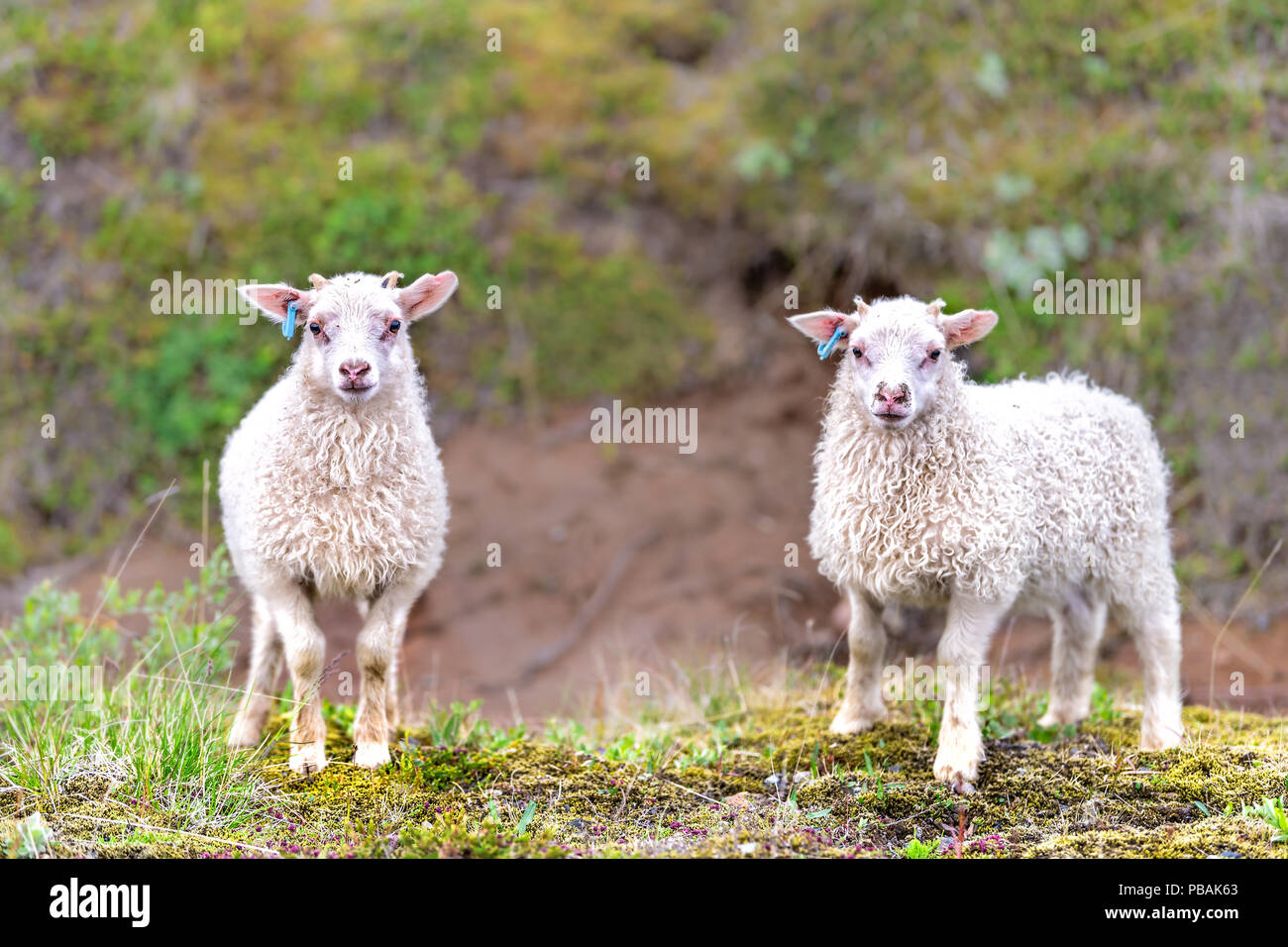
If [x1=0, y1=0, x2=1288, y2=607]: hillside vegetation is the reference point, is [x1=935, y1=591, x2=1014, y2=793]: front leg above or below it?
below

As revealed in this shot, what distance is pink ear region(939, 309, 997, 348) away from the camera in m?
6.07

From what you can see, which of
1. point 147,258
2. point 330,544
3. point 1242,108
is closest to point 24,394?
point 147,258

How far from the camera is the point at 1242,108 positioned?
11.6m

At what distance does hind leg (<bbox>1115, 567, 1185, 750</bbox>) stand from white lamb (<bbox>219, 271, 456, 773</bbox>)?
3.89 metres

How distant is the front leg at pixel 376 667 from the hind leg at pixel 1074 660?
3.76 m

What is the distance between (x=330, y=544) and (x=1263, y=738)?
524 cm

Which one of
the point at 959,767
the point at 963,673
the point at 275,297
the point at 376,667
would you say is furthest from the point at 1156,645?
the point at 275,297

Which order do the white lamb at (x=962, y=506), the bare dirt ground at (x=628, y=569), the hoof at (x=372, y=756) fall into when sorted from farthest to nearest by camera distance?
the bare dirt ground at (x=628, y=569) → the hoof at (x=372, y=756) → the white lamb at (x=962, y=506)

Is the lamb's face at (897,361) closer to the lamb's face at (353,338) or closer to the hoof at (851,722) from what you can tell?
the hoof at (851,722)

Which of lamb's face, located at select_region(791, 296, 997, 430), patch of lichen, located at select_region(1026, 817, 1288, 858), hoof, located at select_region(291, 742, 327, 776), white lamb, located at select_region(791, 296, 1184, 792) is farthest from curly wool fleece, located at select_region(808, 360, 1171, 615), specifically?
hoof, located at select_region(291, 742, 327, 776)

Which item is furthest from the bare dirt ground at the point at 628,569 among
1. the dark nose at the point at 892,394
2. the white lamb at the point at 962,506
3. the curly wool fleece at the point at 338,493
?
the dark nose at the point at 892,394

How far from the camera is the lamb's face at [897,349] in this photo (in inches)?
229

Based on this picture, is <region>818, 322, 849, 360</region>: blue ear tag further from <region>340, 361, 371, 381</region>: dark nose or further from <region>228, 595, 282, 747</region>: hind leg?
<region>228, 595, 282, 747</region>: hind leg

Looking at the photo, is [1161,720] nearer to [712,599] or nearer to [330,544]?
[330,544]
